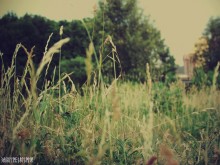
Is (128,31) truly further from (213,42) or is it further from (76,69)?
(213,42)

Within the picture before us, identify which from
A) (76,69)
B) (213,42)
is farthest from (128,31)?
(213,42)

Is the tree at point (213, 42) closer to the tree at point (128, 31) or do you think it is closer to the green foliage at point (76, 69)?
the tree at point (128, 31)

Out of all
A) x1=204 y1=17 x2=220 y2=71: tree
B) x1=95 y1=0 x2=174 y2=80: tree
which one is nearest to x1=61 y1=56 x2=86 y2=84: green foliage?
x1=95 y1=0 x2=174 y2=80: tree

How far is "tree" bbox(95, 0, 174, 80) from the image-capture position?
16.5 metres

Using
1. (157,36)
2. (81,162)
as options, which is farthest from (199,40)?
(81,162)

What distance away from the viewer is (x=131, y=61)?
54.2ft

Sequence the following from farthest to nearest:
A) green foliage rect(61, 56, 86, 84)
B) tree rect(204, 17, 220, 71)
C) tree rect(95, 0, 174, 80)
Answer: tree rect(204, 17, 220, 71) → tree rect(95, 0, 174, 80) → green foliage rect(61, 56, 86, 84)

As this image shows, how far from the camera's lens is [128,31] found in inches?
662

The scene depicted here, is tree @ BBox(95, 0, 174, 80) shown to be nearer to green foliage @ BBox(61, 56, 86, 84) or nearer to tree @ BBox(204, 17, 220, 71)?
green foliage @ BBox(61, 56, 86, 84)

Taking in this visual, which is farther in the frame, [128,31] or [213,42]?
A: [213,42]

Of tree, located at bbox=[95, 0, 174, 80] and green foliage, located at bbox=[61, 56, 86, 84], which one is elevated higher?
tree, located at bbox=[95, 0, 174, 80]

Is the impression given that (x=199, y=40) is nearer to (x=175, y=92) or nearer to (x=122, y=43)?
(x=122, y=43)

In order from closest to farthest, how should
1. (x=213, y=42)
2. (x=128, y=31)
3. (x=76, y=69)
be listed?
(x=76, y=69), (x=128, y=31), (x=213, y=42)

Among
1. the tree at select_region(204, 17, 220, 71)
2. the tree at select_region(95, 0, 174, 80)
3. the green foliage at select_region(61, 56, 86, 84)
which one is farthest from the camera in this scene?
the tree at select_region(204, 17, 220, 71)
